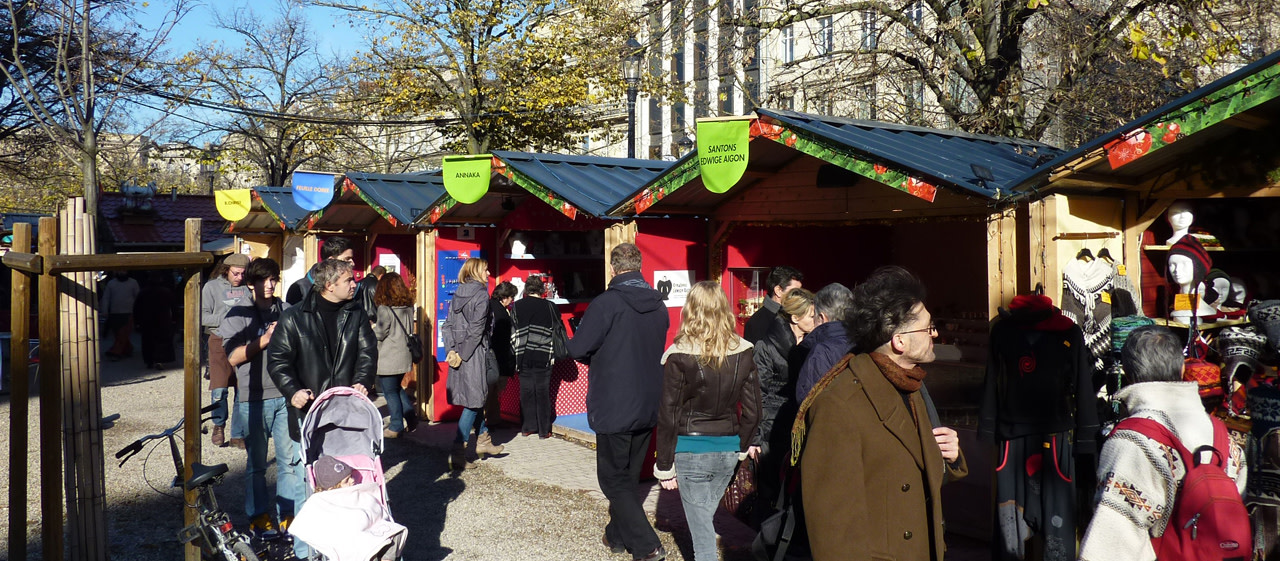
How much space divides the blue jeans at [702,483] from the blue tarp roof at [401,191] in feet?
19.2

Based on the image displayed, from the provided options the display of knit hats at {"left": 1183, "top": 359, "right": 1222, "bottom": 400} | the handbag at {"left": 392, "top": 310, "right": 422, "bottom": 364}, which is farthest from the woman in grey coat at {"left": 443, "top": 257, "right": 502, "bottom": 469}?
the display of knit hats at {"left": 1183, "top": 359, "right": 1222, "bottom": 400}

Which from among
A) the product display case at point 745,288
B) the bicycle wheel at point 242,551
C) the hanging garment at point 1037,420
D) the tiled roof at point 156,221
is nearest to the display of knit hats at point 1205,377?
the hanging garment at point 1037,420

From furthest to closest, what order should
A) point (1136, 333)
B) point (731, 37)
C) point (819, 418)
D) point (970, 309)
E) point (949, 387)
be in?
point (731, 37) → point (970, 309) → point (949, 387) → point (1136, 333) → point (819, 418)

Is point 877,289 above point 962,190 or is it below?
below

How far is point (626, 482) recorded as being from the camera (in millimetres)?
5684

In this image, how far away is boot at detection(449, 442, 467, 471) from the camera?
8445 millimetres

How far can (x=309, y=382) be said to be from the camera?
553 centimetres

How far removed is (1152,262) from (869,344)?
12.9 ft

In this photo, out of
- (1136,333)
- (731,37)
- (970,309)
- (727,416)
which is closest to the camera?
(1136,333)

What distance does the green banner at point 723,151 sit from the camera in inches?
261

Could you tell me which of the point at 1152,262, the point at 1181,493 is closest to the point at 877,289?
the point at 1181,493

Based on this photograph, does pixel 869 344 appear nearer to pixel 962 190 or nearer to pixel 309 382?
pixel 962 190

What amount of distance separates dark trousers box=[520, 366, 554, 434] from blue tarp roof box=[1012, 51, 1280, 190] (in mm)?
5415

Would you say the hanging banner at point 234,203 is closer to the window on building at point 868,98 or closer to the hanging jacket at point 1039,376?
the window on building at point 868,98
